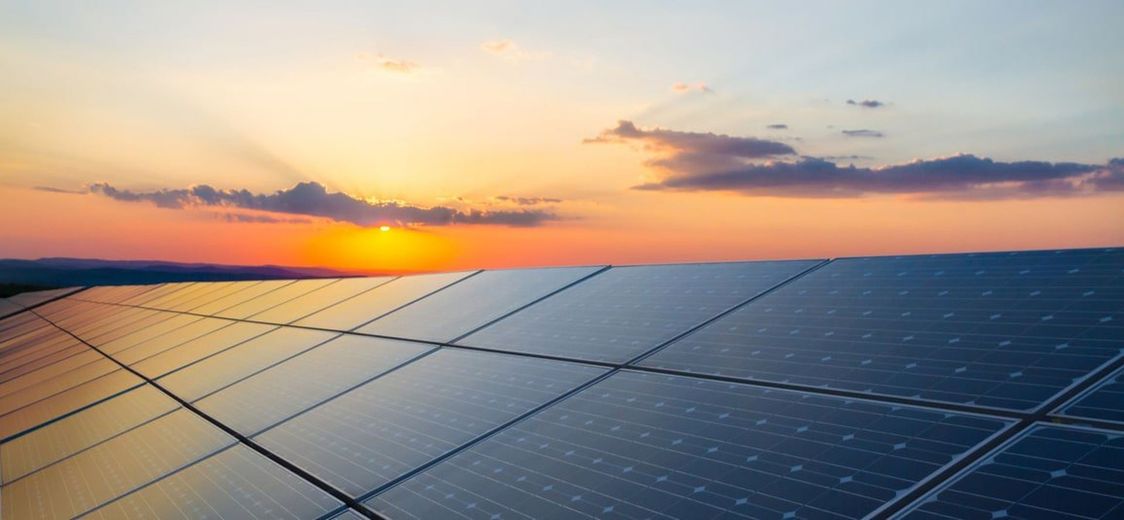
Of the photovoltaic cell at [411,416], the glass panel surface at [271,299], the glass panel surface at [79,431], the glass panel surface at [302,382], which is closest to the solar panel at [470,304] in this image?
the glass panel surface at [302,382]

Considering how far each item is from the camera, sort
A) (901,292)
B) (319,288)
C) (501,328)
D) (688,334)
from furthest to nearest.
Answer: (319,288) < (501,328) < (688,334) < (901,292)

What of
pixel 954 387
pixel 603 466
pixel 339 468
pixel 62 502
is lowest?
pixel 62 502

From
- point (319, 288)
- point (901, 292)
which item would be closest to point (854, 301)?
point (901, 292)

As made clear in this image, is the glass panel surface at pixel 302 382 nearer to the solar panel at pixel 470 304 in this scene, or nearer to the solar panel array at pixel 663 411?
the solar panel array at pixel 663 411

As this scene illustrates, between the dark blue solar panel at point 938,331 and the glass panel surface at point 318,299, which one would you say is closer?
the dark blue solar panel at point 938,331

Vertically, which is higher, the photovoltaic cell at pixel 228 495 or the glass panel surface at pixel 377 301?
the glass panel surface at pixel 377 301

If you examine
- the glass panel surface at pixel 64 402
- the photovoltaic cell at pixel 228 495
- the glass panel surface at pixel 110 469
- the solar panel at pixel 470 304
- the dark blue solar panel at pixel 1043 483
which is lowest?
the glass panel surface at pixel 64 402

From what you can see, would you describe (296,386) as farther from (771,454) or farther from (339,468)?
(771,454)

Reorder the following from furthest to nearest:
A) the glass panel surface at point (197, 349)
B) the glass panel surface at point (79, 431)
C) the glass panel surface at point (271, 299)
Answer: the glass panel surface at point (271, 299)
the glass panel surface at point (197, 349)
the glass panel surface at point (79, 431)
